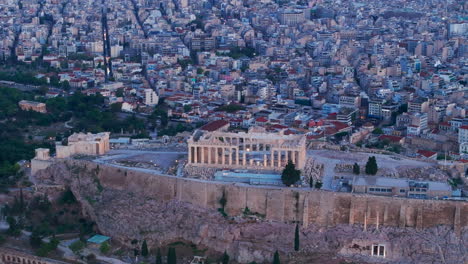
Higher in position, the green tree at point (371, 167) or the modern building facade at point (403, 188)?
the green tree at point (371, 167)

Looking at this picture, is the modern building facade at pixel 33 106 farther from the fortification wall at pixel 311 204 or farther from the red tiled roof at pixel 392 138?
the red tiled roof at pixel 392 138

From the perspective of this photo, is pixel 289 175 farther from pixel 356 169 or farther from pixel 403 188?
pixel 403 188

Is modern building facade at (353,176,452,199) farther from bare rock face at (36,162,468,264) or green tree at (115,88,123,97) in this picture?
green tree at (115,88,123,97)

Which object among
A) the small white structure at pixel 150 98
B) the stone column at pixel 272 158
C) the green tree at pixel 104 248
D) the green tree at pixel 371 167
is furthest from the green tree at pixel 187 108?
the green tree at pixel 104 248

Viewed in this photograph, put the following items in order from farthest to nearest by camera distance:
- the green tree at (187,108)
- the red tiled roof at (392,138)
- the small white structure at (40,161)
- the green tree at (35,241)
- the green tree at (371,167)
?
the green tree at (187,108) → the red tiled roof at (392,138) → the small white structure at (40,161) → the green tree at (371,167) → the green tree at (35,241)

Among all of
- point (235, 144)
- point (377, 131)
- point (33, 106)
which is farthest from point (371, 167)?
point (33, 106)

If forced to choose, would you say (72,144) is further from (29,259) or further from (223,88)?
(223,88)
